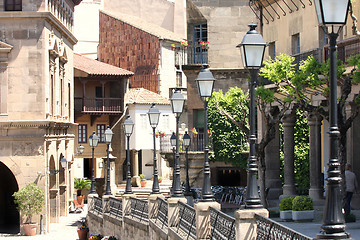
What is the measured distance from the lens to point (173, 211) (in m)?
19.9

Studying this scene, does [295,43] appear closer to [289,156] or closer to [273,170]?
[289,156]

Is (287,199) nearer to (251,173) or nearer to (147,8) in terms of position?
(251,173)

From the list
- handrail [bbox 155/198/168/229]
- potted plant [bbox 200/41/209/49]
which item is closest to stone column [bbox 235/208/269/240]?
handrail [bbox 155/198/168/229]

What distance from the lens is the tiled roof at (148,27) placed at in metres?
63.2

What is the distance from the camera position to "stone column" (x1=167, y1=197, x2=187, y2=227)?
19.6 meters

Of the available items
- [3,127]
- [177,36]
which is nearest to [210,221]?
[3,127]

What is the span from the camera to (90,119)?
58156 mm

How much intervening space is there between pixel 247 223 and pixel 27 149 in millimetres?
25756

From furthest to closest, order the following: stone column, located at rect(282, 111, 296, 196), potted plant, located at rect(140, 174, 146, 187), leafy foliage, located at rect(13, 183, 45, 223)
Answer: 1. potted plant, located at rect(140, 174, 146, 187)
2. leafy foliage, located at rect(13, 183, 45, 223)
3. stone column, located at rect(282, 111, 296, 196)

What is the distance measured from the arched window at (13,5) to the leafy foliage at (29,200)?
834cm

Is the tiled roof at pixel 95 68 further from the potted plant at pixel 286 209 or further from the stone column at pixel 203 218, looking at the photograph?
the stone column at pixel 203 218

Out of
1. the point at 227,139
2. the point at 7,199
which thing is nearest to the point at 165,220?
the point at 7,199

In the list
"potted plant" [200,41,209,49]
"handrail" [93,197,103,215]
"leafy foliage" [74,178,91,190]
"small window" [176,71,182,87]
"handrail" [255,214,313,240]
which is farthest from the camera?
"small window" [176,71,182,87]

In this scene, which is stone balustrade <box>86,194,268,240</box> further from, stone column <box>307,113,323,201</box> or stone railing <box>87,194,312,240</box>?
stone column <box>307,113,323,201</box>
